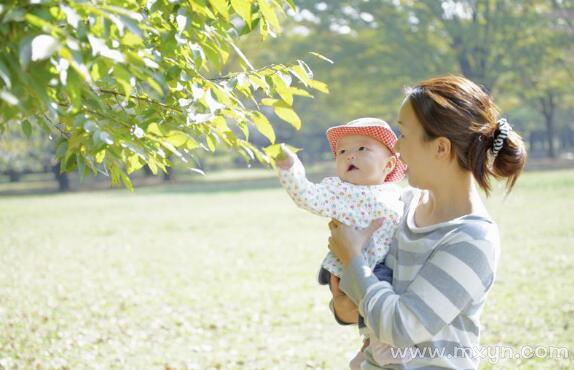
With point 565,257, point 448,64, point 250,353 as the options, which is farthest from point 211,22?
point 448,64

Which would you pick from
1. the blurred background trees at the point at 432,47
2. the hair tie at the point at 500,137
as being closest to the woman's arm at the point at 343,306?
the hair tie at the point at 500,137

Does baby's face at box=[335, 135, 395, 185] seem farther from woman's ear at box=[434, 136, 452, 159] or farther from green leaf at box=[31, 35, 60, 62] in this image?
green leaf at box=[31, 35, 60, 62]

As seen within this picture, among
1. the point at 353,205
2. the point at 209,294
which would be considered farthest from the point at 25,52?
the point at 209,294

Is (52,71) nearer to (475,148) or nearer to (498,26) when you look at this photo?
(475,148)

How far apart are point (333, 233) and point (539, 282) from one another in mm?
6834

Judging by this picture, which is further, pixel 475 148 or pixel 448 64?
pixel 448 64

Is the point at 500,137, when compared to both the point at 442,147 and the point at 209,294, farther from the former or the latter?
the point at 209,294

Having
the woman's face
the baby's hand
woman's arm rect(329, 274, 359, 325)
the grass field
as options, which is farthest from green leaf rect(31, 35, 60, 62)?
the grass field

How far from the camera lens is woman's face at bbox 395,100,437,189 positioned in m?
2.17

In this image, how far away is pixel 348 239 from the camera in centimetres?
232

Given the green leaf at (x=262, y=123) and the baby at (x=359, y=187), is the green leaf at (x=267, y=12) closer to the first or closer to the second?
the green leaf at (x=262, y=123)

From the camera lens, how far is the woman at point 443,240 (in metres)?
2.01

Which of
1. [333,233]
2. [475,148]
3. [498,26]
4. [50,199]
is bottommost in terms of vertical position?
[50,199]

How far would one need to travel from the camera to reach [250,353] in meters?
5.96
